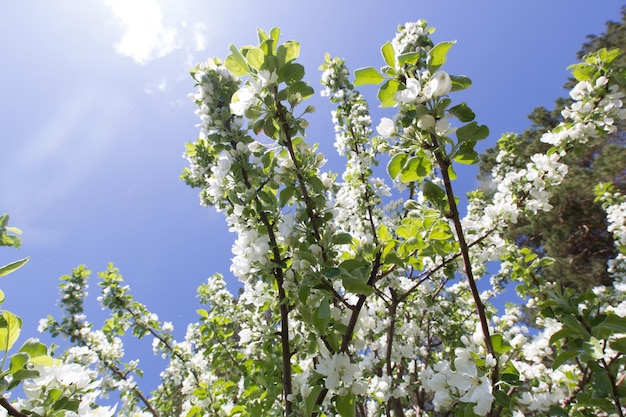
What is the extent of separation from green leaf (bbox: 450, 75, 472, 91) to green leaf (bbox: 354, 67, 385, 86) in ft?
0.93

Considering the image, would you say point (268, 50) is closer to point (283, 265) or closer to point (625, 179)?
point (283, 265)

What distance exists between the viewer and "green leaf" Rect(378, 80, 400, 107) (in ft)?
4.70

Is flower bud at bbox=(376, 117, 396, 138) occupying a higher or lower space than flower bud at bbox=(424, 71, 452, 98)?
higher

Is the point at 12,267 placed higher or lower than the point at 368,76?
lower

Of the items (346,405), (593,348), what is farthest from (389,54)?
(346,405)

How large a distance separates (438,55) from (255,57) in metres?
0.86

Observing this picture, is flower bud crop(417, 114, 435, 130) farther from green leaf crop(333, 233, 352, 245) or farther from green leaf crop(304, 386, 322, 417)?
green leaf crop(304, 386, 322, 417)

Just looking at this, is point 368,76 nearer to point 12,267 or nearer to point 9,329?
point 12,267

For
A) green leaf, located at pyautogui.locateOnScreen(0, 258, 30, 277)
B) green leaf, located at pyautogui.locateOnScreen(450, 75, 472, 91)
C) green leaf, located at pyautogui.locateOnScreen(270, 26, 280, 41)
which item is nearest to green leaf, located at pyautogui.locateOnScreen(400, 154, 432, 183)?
green leaf, located at pyautogui.locateOnScreen(450, 75, 472, 91)

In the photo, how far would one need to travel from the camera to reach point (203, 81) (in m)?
2.28

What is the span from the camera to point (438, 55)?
4.31 ft

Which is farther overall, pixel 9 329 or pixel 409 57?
pixel 409 57

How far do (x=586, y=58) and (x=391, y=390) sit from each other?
317cm

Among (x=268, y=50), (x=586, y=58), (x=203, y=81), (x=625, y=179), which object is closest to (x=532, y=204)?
(x=586, y=58)
